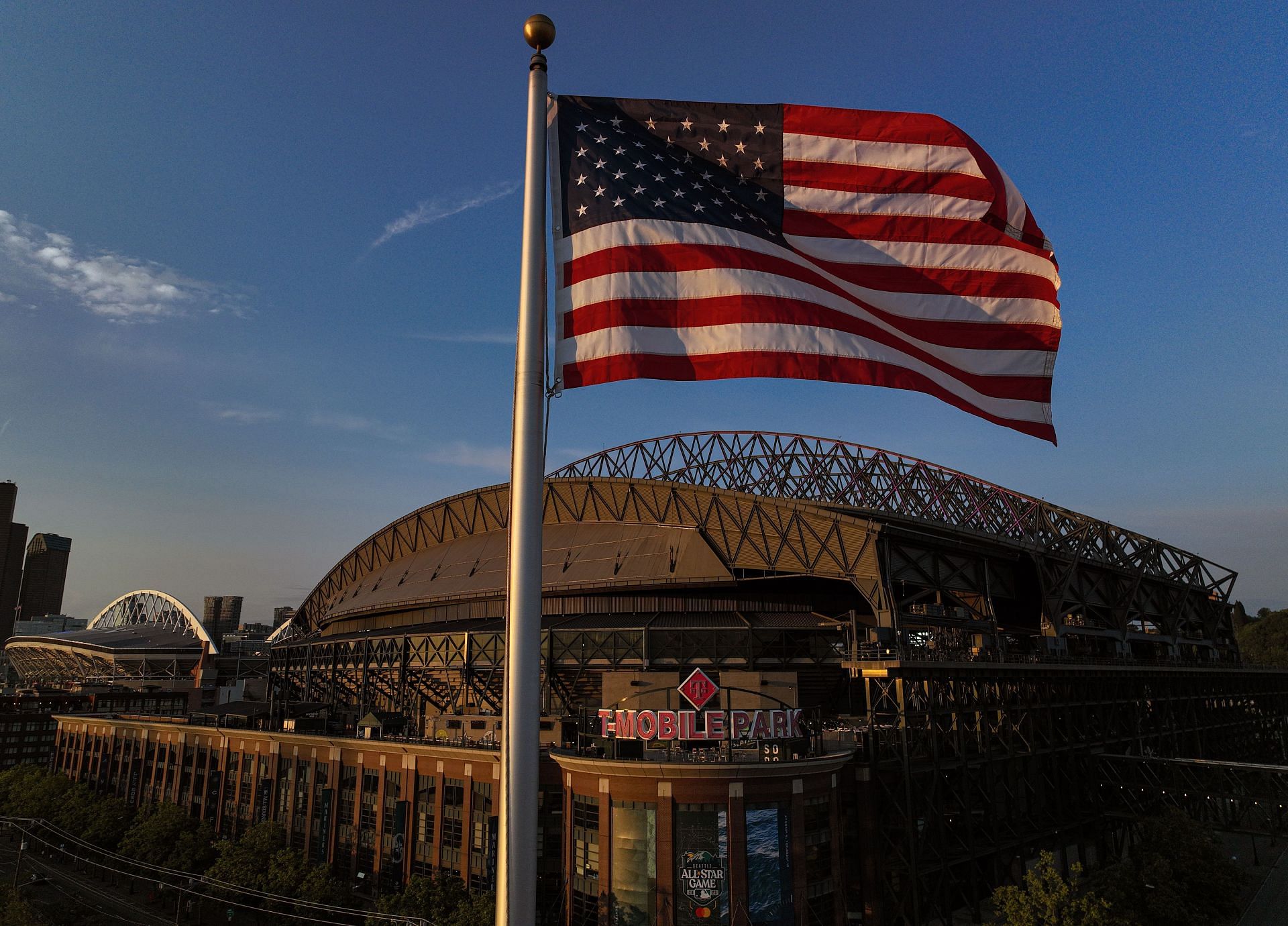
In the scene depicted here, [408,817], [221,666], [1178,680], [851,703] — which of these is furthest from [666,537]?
[221,666]

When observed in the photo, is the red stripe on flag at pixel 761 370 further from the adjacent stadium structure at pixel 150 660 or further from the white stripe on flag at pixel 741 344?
the adjacent stadium structure at pixel 150 660

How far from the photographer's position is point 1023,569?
281 feet

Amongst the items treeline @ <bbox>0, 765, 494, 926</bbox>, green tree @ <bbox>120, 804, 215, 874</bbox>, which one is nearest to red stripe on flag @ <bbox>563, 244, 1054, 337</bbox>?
treeline @ <bbox>0, 765, 494, 926</bbox>

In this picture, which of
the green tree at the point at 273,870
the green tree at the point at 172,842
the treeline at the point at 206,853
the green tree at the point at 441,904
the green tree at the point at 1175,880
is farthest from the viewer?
the green tree at the point at 172,842

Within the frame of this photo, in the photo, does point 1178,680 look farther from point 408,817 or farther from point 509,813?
point 509,813

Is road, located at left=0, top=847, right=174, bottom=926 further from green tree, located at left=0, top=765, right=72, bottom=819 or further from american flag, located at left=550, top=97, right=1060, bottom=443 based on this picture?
american flag, located at left=550, top=97, right=1060, bottom=443

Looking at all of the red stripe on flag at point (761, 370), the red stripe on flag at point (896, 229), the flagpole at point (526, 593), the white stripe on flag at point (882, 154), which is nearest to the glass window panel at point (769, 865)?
the red stripe on flag at point (761, 370)

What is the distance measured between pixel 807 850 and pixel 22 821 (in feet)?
318

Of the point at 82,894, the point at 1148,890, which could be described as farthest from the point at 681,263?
the point at 82,894

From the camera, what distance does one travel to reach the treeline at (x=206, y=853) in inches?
1969

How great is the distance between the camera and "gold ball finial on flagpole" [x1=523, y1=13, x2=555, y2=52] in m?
12.9

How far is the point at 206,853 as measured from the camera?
237 ft

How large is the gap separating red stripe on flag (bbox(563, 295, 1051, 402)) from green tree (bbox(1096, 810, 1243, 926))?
45887 millimetres

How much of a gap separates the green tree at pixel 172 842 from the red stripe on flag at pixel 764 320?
7773cm
